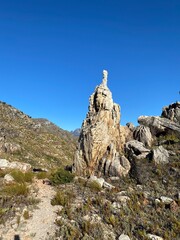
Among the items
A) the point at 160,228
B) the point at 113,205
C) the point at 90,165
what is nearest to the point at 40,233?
the point at 113,205

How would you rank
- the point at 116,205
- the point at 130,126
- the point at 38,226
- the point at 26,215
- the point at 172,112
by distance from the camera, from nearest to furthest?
1. the point at 38,226
2. the point at 26,215
3. the point at 116,205
4. the point at 130,126
5. the point at 172,112

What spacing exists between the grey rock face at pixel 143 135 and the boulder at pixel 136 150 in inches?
32.1

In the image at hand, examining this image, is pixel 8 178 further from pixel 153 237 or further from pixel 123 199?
pixel 153 237

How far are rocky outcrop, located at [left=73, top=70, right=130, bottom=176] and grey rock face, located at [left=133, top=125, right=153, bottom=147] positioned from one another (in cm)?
231

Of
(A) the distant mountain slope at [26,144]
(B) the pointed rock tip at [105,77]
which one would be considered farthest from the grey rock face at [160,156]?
(A) the distant mountain slope at [26,144]

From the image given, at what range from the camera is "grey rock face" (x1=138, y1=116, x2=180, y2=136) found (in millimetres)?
23859

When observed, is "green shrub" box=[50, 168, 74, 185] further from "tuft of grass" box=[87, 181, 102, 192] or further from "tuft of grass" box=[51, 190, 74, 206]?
"tuft of grass" box=[51, 190, 74, 206]

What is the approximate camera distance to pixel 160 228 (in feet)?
38.9

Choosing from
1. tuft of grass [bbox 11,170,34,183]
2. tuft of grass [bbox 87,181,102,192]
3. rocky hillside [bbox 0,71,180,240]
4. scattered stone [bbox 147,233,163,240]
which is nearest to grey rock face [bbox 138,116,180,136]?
rocky hillside [bbox 0,71,180,240]

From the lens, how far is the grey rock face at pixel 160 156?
775 inches

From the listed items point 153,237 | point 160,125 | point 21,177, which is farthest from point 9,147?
point 153,237

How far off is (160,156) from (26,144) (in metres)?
62.0

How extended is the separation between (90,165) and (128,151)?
12.9 feet

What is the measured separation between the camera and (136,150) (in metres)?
21.5
